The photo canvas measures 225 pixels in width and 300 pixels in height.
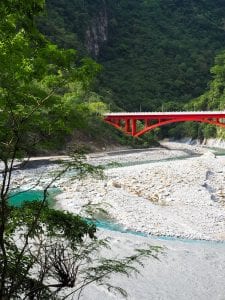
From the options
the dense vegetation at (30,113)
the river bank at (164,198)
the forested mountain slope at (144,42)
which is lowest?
the river bank at (164,198)

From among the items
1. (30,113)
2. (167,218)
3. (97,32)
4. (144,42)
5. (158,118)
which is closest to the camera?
(30,113)

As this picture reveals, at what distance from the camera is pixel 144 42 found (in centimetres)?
11475

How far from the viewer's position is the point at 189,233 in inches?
617

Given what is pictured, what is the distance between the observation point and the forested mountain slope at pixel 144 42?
87.4 m

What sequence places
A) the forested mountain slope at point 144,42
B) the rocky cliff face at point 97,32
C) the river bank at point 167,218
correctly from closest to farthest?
1. the river bank at point 167,218
2. the forested mountain slope at point 144,42
3. the rocky cliff face at point 97,32

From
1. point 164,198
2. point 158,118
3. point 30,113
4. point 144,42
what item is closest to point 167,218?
point 164,198

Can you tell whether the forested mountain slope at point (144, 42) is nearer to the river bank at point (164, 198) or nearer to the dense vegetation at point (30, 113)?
the river bank at point (164, 198)

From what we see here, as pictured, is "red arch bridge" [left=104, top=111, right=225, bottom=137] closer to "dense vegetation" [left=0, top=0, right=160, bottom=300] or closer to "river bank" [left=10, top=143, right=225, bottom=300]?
"river bank" [left=10, top=143, right=225, bottom=300]

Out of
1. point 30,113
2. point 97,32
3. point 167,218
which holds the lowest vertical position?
point 167,218

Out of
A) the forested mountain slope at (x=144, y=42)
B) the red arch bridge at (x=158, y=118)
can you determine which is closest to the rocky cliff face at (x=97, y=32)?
the forested mountain slope at (x=144, y=42)

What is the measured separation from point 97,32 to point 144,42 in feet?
51.3

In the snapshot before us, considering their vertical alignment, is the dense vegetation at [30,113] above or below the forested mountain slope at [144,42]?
below

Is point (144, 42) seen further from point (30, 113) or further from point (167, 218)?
point (30, 113)

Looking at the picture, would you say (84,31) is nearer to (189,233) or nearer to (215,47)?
(215,47)
